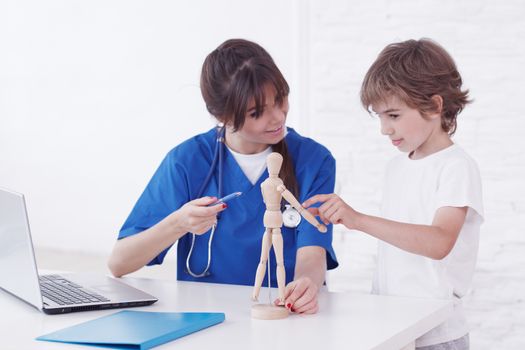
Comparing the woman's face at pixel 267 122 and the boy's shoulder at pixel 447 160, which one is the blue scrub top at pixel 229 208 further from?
the boy's shoulder at pixel 447 160

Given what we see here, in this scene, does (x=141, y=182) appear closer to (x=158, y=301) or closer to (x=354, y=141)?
(x=354, y=141)

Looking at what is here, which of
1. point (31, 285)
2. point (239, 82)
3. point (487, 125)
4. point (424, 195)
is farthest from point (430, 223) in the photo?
point (487, 125)

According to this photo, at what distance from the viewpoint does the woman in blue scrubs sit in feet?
6.34

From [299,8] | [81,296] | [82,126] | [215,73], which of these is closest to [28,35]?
[82,126]

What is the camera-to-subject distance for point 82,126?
507 cm

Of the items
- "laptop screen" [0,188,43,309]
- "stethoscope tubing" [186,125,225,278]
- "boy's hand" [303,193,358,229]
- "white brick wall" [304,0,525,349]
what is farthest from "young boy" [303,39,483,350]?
Answer: "white brick wall" [304,0,525,349]

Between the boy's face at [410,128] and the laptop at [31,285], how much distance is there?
70 cm

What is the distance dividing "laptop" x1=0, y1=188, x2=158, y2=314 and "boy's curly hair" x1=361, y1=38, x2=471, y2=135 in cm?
75

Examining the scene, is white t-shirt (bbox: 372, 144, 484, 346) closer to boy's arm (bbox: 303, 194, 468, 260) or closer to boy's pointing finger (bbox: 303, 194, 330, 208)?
boy's arm (bbox: 303, 194, 468, 260)

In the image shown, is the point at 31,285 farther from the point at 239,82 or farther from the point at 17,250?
the point at 239,82

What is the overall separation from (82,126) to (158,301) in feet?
11.7

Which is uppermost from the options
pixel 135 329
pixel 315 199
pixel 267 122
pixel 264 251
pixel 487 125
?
pixel 487 125

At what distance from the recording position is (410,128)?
190cm

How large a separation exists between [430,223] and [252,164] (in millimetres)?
492
